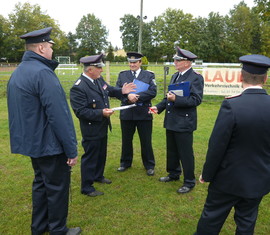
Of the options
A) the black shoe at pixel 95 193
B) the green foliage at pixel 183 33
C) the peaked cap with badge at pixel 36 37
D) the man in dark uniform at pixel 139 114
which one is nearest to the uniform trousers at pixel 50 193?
the black shoe at pixel 95 193

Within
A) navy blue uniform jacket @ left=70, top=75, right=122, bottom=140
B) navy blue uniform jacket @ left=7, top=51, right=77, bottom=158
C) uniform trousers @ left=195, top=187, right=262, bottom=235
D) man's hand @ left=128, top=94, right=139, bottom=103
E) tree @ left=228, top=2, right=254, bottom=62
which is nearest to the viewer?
uniform trousers @ left=195, top=187, right=262, bottom=235

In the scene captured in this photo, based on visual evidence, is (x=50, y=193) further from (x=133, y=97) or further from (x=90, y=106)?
Result: (x=133, y=97)

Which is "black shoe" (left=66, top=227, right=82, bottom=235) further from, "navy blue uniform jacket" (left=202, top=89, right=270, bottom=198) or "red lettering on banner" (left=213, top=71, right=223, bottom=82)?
"red lettering on banner" (left=213, top=71, right=223, bottom=82)

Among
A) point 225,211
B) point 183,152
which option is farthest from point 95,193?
point 225,211

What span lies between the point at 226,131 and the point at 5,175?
4217mm

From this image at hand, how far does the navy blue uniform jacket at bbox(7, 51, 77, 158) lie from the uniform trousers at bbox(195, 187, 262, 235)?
59.4 inches

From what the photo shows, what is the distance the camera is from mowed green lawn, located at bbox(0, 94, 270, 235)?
10.7 feet

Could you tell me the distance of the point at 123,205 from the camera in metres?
3.77

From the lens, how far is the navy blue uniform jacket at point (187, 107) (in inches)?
153

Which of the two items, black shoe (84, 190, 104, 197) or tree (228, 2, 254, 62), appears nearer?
black shoe (84, 190, 104, 197)

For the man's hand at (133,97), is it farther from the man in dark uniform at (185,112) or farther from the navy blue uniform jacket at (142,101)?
the man in dark uniform at (185,112)

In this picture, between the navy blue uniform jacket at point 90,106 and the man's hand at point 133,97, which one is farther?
the man's hand at point 133,97

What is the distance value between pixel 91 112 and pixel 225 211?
225 cm

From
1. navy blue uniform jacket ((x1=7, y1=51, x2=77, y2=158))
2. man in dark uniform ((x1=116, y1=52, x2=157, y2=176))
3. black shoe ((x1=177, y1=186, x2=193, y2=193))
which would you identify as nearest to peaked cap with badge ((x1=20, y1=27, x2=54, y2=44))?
navy blue uniform jacket ((x1=7, y1=51, x2=77, y2=158))
